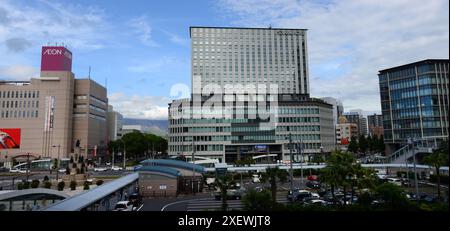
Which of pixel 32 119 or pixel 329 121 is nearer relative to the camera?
pixel 32 119

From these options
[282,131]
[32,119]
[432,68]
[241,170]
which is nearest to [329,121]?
[282,131]

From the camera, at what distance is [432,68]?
37312 mm

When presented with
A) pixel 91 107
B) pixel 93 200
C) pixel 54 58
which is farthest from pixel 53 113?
pixel 93 200

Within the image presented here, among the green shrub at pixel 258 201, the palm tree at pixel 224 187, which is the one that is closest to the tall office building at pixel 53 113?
the palm tree at pixel 224 187

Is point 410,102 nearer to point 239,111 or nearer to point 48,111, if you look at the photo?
point 239,111

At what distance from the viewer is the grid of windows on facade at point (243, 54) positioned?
5700cm

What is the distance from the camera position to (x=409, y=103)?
4369 cm

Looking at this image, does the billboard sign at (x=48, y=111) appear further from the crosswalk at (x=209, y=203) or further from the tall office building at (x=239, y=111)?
the crosswalk at (x=209, y=203)

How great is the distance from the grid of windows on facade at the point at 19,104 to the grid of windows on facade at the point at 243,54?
33.1 metres

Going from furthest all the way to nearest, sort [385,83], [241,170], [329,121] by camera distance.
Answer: [329,121], [385,83], [241,170]

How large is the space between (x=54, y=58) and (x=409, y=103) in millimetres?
51666

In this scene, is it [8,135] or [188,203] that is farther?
[8,135]
